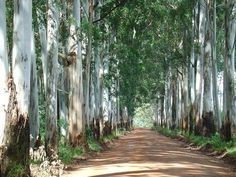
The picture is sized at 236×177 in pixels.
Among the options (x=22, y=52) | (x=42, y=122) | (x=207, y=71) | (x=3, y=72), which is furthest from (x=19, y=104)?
(x=207, y=71)

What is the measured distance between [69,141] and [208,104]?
9.52 m

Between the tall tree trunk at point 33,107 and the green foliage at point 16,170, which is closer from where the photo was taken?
the green foliage at point 16,170

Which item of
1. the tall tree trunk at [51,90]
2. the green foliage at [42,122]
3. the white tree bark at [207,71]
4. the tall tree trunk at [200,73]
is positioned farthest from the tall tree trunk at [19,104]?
the tall tree trunk at [200,73]

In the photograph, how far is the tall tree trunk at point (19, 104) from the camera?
9.77 meters

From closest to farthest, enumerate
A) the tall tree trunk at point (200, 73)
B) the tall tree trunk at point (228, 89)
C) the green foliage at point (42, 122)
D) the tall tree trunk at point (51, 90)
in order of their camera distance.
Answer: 1. the tall tree trunk at point (51, 90)
2. the tall tree trunk at point (228, 89)
3. the green foliage at point (42, 122)
4. the tall tree trunk at point (200, 73)

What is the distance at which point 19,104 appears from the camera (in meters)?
10.2

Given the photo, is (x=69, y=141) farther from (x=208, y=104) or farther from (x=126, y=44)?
(x=126, y=44)

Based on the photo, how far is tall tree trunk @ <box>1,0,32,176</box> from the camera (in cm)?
977

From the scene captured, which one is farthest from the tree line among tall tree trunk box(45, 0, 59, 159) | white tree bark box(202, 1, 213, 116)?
white tree bark box(202, 1, 213, 116)

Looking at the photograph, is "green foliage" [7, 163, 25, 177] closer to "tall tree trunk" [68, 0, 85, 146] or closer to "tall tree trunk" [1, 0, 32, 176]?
"tall tree trunk" [1, 0, 32, 176]

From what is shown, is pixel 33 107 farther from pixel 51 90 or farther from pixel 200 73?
pixel 200 73

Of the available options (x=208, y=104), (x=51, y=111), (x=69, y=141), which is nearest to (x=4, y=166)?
(x=51, y=111)

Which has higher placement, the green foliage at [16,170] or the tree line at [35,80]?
the tree line at [35,80]

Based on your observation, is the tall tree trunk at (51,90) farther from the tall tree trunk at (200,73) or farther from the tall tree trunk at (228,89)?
the tall tree trunk at (200,73)
